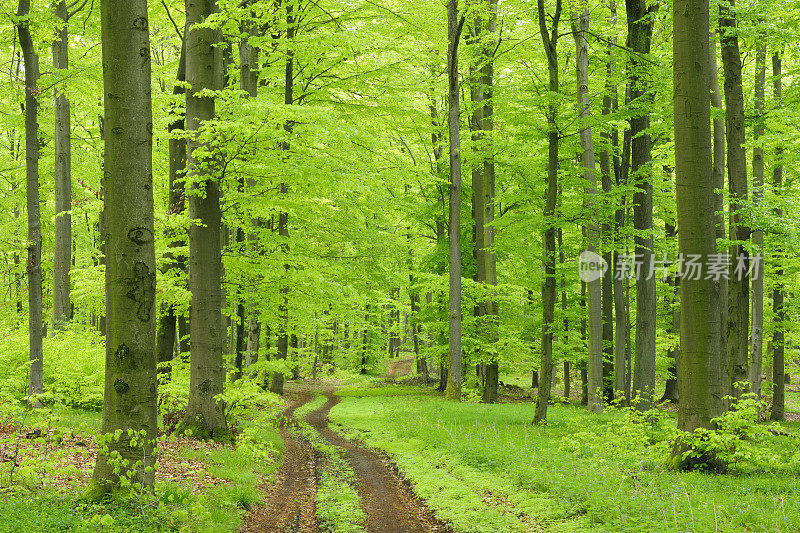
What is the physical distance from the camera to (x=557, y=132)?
471 inches

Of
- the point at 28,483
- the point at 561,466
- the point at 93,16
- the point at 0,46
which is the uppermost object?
the point at 93,16

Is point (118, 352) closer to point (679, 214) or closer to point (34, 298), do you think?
point (34, 298)

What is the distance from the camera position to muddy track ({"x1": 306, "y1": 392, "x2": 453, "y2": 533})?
6.78m

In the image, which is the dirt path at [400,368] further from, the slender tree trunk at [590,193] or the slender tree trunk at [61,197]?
the slender tree trunk at [61,197]

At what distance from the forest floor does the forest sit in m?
0.07

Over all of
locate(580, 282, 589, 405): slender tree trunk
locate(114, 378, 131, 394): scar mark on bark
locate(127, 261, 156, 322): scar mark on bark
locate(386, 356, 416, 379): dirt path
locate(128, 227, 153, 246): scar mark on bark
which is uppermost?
locate(128, 227, 153, 246): scar mark on bark

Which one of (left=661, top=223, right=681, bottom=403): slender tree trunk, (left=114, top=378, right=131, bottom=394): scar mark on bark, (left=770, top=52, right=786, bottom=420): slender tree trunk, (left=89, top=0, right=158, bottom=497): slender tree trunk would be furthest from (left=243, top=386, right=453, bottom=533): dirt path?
(left=661, top=223, right=681, bottom=403): slender tree trunk

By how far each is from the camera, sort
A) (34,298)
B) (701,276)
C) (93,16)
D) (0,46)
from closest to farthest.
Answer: (701,276) < (34,298) < (0,46) < (93,16)

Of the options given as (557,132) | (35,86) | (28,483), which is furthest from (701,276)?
(35,86)

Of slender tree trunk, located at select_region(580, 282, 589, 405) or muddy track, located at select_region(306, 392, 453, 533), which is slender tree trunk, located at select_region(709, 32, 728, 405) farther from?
slender tree trunk, located at select_region(580, 282, 589, 405)

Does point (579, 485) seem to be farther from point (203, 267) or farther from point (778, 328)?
point (778, 328)

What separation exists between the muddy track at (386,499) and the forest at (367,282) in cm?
6

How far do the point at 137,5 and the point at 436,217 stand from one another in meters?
18.8

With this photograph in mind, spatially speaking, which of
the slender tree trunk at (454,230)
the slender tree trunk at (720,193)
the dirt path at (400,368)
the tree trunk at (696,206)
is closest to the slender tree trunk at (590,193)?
the slender tree trunk at (720,193)
